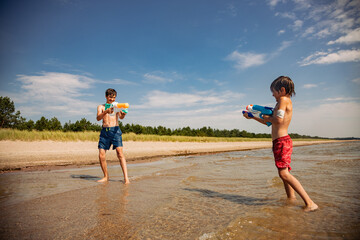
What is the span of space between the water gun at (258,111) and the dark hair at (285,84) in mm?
321

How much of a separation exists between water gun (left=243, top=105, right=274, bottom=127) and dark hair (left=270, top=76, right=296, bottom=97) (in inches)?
12.6

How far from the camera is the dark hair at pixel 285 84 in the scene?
293 centimetres

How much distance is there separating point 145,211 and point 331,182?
4090 mm

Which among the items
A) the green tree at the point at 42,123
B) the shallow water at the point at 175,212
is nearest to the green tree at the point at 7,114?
the green tree at the point at 42,123

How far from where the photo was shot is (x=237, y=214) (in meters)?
2.58

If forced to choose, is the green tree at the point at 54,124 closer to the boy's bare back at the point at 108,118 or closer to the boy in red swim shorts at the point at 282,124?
the boy's bare back at the point at 108,118

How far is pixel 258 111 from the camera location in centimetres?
308

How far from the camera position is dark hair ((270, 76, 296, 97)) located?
2926 millimetres

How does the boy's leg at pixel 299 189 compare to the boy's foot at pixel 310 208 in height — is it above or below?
above

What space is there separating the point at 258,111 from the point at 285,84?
1.73 ft


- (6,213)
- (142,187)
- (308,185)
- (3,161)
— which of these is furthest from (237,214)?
(3,161)

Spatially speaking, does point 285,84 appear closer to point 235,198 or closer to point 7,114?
point 235,198

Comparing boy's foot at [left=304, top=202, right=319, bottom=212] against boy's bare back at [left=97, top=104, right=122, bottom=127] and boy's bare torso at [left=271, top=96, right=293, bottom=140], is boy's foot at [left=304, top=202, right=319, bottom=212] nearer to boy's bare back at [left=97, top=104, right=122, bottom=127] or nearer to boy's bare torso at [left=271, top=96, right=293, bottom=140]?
boy's bare torso at [left=271, top=96, right=293, bottom=140]

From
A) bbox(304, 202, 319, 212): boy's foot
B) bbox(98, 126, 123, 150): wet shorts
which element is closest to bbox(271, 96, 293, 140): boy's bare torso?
bbox(304, 202, 319, 212): boy's foot
